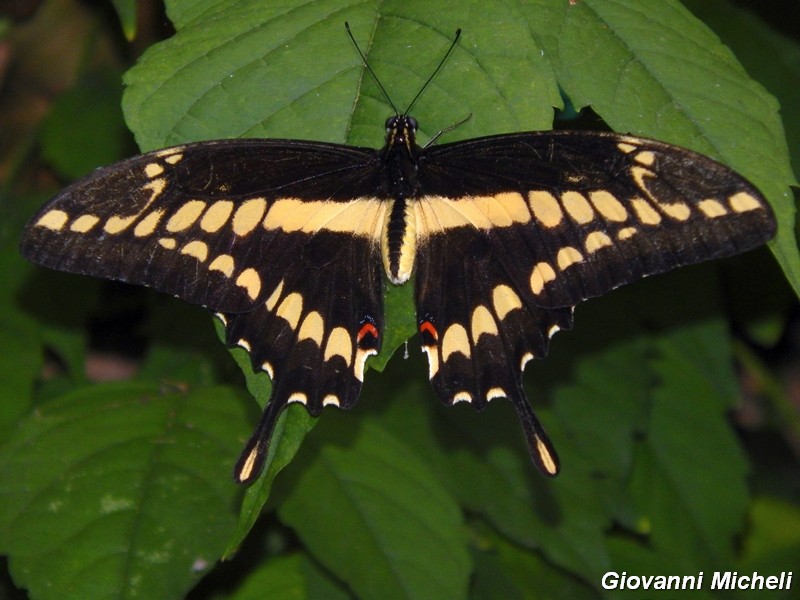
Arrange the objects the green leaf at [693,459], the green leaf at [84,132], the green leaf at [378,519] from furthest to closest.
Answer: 1. the green leaf at [84,132]
2. the green leaf at [693,459]
3. the green leaf at [378,519]

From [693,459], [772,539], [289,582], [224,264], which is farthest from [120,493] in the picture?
[772,539]

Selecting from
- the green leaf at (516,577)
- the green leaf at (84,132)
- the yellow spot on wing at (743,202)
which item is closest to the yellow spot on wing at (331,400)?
the yellow spot on wing at (743,202)

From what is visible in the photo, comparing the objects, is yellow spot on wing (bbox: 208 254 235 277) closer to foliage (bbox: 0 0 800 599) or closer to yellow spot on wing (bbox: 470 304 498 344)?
foliage (bbox: 0 0 800 599)

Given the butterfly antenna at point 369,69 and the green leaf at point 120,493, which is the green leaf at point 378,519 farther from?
the butterfly antenna at point 369,69

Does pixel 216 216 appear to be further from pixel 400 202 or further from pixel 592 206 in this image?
pixel 592 206

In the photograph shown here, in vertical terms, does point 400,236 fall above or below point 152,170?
below

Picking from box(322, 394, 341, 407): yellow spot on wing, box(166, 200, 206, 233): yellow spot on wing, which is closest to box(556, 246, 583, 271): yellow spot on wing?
box(322, 394, 341, 407): yellow spot on wing
